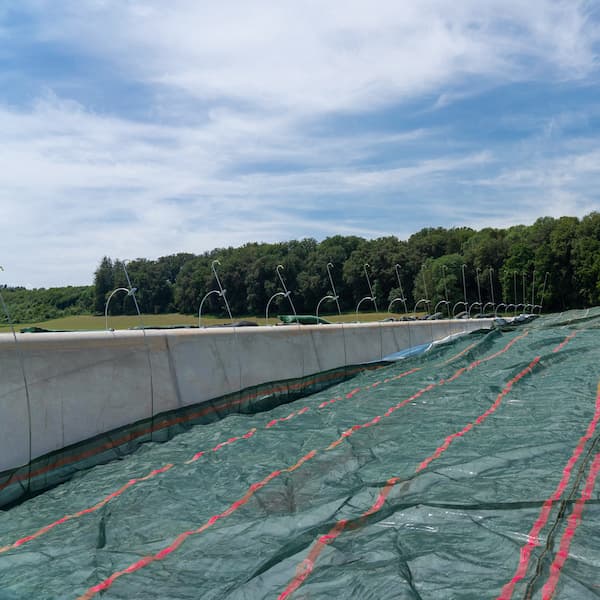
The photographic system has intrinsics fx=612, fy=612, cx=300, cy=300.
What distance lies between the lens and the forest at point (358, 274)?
59.6ft

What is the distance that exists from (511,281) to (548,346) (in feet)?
247

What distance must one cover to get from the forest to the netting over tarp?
4.12m

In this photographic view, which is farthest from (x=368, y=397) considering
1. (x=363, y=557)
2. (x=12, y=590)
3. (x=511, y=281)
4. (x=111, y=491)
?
(x=511, y=281)

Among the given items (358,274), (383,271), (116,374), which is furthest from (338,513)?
(383,271)

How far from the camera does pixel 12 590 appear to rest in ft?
17.1

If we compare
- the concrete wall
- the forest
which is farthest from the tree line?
the concrete wall

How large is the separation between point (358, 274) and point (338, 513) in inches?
2041

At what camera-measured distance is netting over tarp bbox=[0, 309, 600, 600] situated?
4.95 m

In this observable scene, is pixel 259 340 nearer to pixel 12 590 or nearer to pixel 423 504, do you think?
pixel 423 504

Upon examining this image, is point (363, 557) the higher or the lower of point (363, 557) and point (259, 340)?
the lower

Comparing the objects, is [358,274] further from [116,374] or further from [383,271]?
[116,374]

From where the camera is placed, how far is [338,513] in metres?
6.21

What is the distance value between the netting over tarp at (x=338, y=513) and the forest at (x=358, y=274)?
4122 mm

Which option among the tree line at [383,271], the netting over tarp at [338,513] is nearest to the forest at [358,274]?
the tree line at [383,271]
